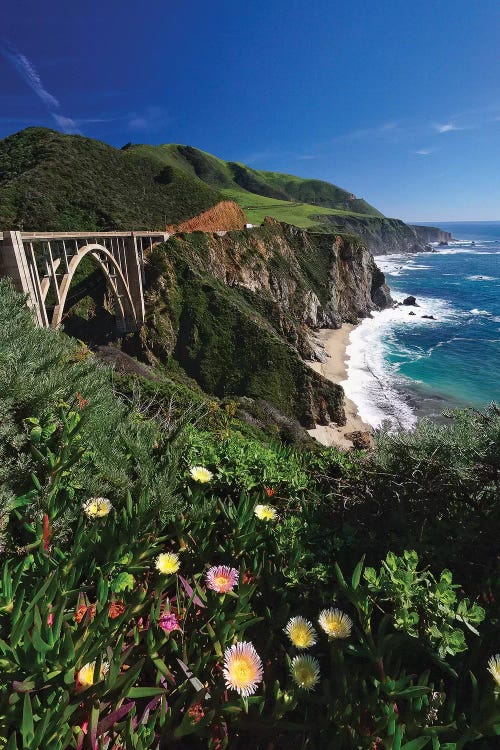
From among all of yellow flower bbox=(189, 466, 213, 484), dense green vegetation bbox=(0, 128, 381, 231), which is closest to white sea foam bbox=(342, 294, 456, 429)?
yellow flower bbox=(189, 466, 213, 484)

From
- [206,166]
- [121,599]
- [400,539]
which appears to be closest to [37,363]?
[121,599]

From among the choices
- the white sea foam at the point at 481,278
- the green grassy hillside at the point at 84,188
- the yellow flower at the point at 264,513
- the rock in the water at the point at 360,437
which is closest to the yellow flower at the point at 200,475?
the yellow flower at the point at 264,513

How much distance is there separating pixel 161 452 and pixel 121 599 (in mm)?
1382

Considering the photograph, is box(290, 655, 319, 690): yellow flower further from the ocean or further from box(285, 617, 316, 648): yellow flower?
the ocean

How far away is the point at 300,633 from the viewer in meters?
1.99

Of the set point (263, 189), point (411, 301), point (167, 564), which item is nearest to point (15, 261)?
point (167, 564)

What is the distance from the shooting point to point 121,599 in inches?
87.4

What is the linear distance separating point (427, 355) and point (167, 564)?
143 ft

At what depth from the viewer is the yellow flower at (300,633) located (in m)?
1.94

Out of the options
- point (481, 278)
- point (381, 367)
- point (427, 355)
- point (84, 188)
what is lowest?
point (381, 367)

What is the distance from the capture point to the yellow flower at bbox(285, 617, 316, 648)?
1942 mm

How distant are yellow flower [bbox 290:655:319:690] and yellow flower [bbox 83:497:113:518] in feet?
5.09

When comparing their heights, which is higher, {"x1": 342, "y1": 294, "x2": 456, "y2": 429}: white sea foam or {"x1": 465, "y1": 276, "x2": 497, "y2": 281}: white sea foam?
{"x1": 465, "y1": 276, "x2": 497, "y2": 281}: white sea foam

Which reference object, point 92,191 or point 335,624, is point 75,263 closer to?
point 335,624
